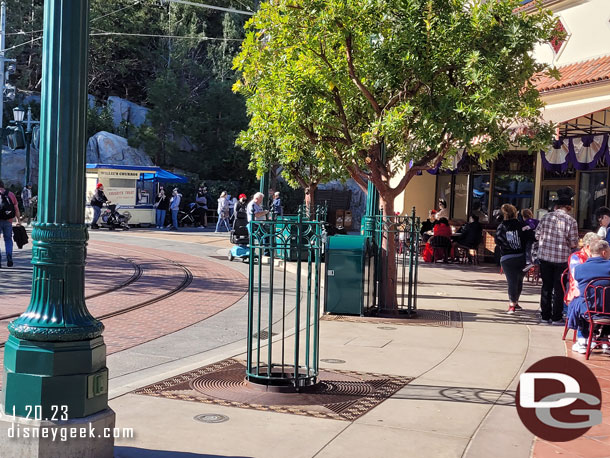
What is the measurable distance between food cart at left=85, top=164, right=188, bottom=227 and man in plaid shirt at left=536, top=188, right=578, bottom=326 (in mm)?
21533

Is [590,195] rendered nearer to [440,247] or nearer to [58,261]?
[440,247]

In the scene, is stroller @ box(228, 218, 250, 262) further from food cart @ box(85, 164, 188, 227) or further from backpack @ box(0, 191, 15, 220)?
food cart @ box(85, 164, 188, 227)

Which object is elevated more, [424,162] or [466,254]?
[424,162]

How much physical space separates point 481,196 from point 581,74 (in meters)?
6.45

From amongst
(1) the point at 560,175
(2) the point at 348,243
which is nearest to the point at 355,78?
(2) the point at 348,243

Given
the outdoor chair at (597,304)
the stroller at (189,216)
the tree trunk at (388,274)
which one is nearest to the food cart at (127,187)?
the stroller at (189,216)

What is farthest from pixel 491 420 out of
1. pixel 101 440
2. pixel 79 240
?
pixel 79 240

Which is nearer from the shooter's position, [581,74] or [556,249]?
[556,249]

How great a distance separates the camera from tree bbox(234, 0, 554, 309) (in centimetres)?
982

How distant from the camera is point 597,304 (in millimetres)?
7953

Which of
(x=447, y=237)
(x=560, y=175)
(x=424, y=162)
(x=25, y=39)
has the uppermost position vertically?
(x=25, y=39)

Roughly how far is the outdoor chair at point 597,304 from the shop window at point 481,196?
13010mm

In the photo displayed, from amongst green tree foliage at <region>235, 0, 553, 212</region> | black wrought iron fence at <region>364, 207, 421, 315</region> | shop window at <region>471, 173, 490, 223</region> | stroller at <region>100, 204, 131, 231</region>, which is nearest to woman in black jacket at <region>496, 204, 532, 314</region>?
green tree foliage at <region>235, 0, 553, 212</region>

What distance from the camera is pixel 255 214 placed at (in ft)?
49.7
